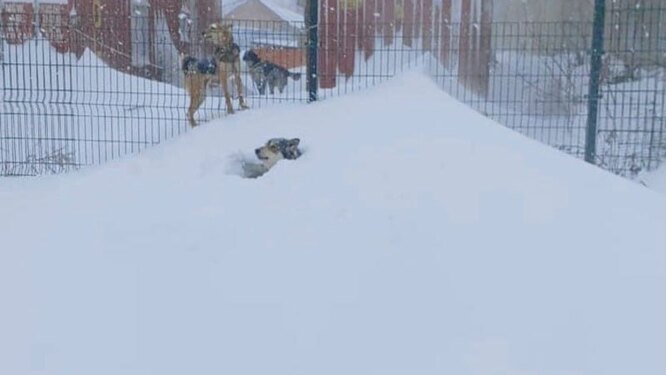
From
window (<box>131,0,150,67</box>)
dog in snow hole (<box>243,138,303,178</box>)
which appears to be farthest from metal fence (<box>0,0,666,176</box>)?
dog in snow hole (<box>243,138,303,178</box>)

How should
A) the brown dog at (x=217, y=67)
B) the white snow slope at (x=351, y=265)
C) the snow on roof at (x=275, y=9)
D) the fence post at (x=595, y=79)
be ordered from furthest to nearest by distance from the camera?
the snow on roof at (x=275, y=9)
the brown dog at (x=217, y=67)
the fence post at (x=595, y=79)
the white snow slope at (x=351, y=265)

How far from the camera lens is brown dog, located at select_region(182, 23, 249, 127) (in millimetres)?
6520

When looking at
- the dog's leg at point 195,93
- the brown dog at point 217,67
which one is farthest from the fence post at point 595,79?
the dog's leg at point 195,93

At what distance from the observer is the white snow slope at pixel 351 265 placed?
3.09m

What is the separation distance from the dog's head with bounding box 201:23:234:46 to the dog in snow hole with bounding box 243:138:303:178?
5.69 feet

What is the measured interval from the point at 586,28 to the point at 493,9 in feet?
2.94

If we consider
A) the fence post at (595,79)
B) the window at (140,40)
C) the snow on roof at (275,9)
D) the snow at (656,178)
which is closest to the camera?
the fence post at (595,79)

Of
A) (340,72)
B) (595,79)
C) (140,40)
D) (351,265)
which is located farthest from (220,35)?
(351,265)

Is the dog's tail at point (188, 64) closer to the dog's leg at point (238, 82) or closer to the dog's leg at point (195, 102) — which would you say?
the dog's leg at point (195, 102)

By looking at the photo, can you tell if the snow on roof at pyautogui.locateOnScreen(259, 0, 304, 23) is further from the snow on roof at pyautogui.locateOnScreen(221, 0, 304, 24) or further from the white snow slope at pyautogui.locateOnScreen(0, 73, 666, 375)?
the white snow slope at pyautogui.locateOnScreen(0, 73, 666, 375)

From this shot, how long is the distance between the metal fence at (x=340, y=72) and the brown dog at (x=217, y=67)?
96mm

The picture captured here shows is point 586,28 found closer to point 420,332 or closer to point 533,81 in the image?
point 533,81

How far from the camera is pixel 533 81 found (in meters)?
7.17

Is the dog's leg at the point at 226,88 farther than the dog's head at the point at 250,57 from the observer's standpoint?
No
